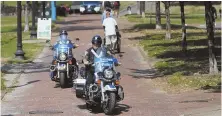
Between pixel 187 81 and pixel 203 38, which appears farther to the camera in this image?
pixel 203 38

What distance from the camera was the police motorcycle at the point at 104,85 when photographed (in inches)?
431

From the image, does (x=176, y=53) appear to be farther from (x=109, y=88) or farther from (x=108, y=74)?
(x=109, y=88)

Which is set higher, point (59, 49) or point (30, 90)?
point (59, 49)

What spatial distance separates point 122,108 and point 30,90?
3.82 m

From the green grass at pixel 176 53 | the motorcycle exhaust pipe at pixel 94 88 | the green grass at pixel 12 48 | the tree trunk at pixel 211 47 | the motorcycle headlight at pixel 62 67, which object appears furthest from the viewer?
the green grass at pixel 12 48

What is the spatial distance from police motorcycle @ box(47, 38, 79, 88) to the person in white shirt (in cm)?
576

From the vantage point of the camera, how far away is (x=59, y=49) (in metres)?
15.5

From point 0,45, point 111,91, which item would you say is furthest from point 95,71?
point 0,45

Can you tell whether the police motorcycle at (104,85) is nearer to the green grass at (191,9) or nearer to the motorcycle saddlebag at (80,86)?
the motorcycle saddlebag at (80,86)

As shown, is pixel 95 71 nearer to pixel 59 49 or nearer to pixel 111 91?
pixel 111 91

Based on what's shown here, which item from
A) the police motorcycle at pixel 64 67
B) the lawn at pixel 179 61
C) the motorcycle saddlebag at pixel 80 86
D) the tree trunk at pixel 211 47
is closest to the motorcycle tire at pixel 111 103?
the motorcycle saddlebag at pixel 80 86

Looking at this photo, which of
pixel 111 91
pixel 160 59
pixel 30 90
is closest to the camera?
pixel 111 91

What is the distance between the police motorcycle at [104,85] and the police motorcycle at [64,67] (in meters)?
3.30

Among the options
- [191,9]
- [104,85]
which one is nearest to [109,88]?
[104,85]
